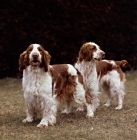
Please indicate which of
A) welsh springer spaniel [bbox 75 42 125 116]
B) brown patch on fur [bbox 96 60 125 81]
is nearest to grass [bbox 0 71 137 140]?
welsh springer spaniel [bbox 75 42 125 116]

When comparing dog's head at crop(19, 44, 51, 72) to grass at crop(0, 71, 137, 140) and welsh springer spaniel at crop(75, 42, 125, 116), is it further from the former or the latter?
welsh springer spaniel at crop(75, 42, 125, 116)

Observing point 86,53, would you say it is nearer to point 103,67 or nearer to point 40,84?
point 103,67

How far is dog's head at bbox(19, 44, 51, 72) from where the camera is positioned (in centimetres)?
709

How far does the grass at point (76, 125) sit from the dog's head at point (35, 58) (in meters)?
0.93

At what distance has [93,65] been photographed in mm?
8625

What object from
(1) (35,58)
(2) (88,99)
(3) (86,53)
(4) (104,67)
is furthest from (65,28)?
(1) (35,58)

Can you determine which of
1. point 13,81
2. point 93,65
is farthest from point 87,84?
point 13,81

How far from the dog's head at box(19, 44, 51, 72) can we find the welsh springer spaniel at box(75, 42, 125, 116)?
1447mm

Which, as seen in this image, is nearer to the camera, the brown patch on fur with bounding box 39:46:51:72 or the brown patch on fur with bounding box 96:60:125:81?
the brown patch on fur with bounding box 39:46:51:72

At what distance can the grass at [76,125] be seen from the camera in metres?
6.53

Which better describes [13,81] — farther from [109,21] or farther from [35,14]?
[109,21]

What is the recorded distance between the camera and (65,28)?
14.6 metres

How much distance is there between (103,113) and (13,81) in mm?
5701

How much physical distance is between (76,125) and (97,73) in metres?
1.88
